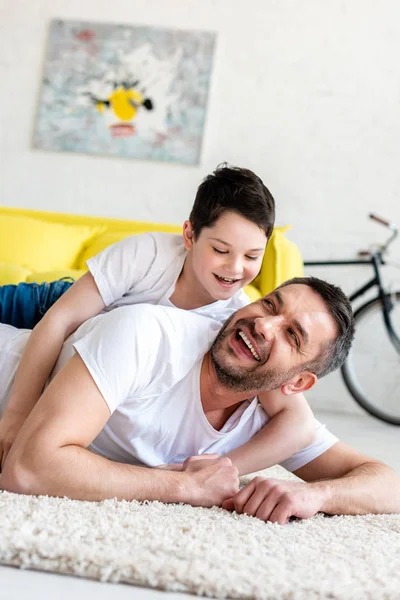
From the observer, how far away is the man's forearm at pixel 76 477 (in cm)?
137

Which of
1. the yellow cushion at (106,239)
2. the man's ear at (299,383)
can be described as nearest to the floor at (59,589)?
the man's ear at (299,383)

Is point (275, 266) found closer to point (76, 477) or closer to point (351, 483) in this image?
point (351, 483)

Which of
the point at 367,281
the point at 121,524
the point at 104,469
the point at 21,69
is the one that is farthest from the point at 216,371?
the point at 21,69

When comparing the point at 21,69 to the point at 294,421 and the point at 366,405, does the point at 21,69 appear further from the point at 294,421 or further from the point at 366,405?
the point at 294,421

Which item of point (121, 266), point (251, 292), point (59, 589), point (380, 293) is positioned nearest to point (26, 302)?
point (121, 266)

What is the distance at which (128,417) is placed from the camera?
1.57 metres

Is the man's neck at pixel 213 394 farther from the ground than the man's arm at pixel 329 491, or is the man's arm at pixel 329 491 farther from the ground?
the man's neck at pixel 213 394

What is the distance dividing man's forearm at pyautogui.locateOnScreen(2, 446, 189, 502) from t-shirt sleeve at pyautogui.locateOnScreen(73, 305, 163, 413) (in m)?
0.11

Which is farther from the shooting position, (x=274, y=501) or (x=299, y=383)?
(x=299, y=383)

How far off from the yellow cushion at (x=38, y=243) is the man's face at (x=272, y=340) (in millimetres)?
1871

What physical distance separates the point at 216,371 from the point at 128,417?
0.20 m

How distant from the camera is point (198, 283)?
1.95 meters

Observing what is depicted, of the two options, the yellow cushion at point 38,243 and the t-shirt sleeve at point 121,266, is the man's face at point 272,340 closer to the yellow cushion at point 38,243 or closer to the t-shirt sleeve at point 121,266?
the t-shirt sleeve at point 121,266

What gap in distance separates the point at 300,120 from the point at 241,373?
3.14m
